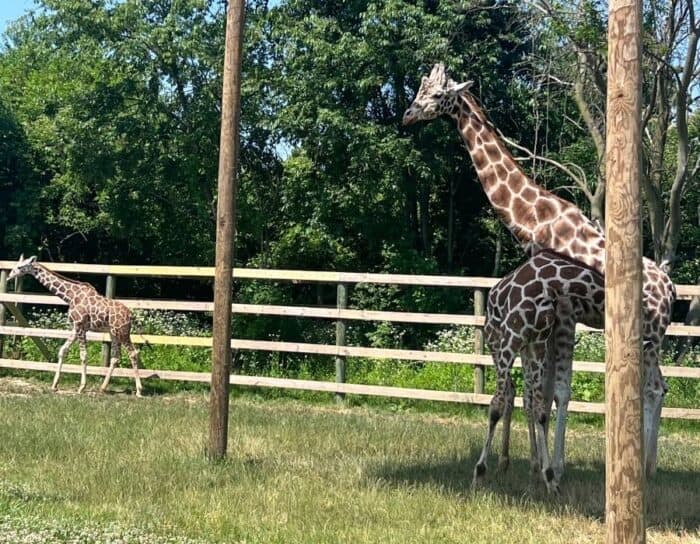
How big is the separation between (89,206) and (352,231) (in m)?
8.66

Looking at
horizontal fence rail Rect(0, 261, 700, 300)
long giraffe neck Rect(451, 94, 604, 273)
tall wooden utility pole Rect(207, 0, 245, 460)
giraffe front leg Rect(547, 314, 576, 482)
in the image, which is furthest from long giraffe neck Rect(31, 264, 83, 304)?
giraffe front leg Rect(547, 314, 576, 482)

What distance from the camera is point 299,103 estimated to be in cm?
1772

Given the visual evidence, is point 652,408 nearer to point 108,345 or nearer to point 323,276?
point 323,276

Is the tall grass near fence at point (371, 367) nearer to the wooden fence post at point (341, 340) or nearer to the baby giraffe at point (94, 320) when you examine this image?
the wooden fence post at point (341, 340)

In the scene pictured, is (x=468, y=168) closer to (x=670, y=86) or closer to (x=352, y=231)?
(x=352, y=231)

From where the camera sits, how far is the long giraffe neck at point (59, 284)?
41.7ft

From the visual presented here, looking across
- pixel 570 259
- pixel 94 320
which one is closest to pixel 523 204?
pixel 570 259

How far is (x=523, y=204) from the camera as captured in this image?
7.20 meters

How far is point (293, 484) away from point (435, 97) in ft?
12.3

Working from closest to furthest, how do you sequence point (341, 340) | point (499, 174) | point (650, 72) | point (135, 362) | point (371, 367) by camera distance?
point (499, 174) → point (341, 340) → point (135, 362) → point (371, 367) → point (650, 72)

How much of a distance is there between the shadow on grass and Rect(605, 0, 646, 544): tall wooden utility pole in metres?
2.29

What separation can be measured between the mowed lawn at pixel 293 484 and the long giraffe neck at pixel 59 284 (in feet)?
9.89

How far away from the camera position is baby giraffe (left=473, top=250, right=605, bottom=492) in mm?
6484

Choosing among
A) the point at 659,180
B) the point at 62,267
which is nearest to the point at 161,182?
the point at 62,267
